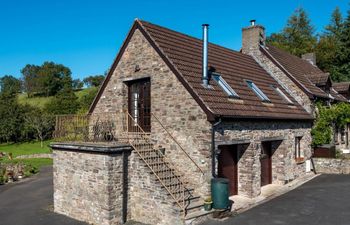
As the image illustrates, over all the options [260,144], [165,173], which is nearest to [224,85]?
[260,144]

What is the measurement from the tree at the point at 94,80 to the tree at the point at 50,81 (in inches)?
258

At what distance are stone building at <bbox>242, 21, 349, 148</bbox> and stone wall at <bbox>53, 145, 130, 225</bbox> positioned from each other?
13.3 m

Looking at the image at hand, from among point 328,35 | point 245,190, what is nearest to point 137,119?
point 245,190

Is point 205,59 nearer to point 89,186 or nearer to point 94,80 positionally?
point 89,186

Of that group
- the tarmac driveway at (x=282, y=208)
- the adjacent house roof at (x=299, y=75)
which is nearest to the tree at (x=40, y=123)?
the tarmac driveway at (x=282, y=208)

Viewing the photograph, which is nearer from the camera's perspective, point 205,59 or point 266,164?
point 205,59

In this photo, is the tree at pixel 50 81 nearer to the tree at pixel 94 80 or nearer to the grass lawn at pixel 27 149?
the tree at pixel 94 80

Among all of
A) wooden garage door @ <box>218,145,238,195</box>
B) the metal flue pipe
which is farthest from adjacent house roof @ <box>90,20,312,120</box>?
wooden garage door @ <box>218,145,238,195</box>

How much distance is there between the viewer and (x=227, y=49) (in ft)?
69.6

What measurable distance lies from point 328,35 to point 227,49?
3716 centimetres

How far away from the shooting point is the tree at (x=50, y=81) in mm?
99062

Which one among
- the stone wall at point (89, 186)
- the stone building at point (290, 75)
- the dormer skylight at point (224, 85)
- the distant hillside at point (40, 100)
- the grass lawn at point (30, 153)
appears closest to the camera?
the stone wall at point (89, 186)

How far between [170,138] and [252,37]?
13.1m

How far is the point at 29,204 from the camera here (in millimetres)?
16156
